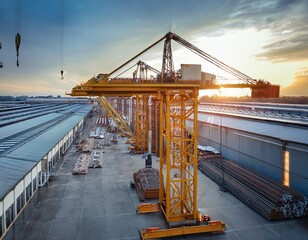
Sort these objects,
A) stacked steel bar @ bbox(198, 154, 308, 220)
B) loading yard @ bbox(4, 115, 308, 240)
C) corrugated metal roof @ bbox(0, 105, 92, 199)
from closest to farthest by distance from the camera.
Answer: corrugated metal roof @ bbox(0, 105, 92, 199), loading yard @ bbox(4, 115, 308, 240), stacked steel bar @ bbox(198, 154, 308, 220)

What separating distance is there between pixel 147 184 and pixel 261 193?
7808mm

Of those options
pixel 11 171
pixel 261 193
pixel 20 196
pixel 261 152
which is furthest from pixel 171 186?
pixel 261 152

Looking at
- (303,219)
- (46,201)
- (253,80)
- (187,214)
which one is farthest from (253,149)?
(46,201)

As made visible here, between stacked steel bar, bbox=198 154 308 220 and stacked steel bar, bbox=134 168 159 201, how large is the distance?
5.33 m

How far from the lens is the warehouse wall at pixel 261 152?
1642cm

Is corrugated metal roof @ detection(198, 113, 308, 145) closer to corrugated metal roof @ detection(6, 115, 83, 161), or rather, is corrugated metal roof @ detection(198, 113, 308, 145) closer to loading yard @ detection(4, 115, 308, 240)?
loading yard @ detection(4, 115, 308, 240)

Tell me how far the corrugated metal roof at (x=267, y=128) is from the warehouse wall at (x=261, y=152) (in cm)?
37

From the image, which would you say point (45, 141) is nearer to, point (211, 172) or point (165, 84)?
point (165, 84)

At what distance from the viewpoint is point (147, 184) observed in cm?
1830

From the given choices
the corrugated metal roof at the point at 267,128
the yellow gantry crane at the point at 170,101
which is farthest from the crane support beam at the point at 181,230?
the corrugated metal roof at the point at 267,128

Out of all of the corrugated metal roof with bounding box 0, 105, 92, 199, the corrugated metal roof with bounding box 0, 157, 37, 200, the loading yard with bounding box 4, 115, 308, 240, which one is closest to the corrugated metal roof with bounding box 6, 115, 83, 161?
the corrugated metal roof with bounding box 0, 105, 92, 199

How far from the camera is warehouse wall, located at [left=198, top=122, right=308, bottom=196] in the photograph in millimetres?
16422

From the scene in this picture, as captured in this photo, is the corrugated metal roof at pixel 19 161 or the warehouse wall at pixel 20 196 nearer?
the corrugated metal roof at pixel 19 161

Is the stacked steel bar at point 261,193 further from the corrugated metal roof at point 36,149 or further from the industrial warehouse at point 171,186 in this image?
the corrugated metal roof at point 36,149
